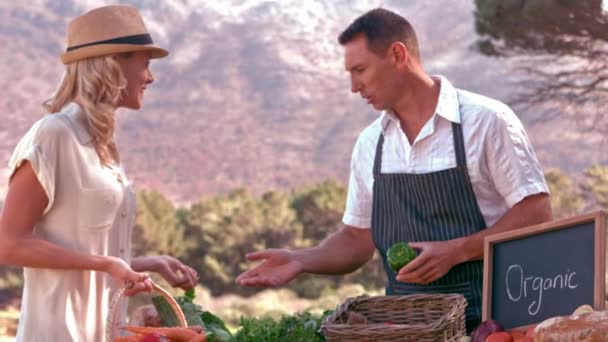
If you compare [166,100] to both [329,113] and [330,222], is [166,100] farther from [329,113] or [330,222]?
[330,222]

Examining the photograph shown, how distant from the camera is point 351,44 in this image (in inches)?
134

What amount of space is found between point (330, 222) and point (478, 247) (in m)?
12.1

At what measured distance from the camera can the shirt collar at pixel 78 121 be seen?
3.08m

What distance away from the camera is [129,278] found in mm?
2869

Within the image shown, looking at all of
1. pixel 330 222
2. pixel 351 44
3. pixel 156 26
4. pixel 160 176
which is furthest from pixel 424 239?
pixel 156 26

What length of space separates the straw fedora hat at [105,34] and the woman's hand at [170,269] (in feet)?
2.31

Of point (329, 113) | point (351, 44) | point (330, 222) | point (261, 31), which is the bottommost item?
point (330, 222)

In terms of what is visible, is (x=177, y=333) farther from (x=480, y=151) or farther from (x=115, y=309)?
(x=480, y=151)

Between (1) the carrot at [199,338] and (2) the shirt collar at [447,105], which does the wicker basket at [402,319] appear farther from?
(2) the shirt collar at [447,105]

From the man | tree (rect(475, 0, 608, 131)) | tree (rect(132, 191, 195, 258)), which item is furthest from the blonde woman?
tree (rect(132, 191, 195, 258))

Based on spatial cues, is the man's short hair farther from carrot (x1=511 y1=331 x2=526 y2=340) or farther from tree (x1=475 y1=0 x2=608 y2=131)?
tree (x1=475 y1=0 x2=608 y2=131)

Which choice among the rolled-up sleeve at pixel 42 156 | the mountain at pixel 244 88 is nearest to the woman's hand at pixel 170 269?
the rolled-up sleeve at pixel 42 156

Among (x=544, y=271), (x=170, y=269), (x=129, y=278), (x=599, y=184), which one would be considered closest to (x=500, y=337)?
(x=544, y=271)

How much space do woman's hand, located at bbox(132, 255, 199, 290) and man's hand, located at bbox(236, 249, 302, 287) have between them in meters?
0.23
